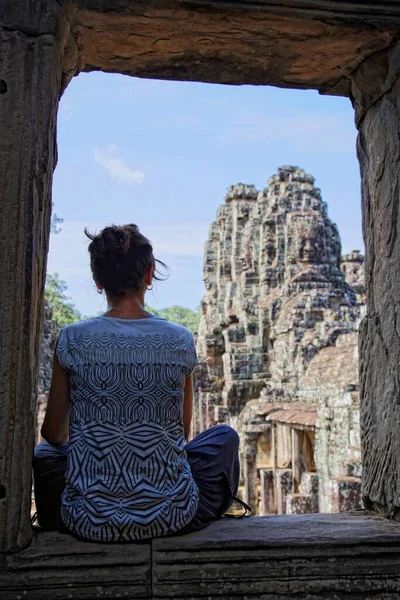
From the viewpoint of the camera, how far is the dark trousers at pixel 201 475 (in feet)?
9.27

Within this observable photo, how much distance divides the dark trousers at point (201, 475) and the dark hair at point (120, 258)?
2.37 feet

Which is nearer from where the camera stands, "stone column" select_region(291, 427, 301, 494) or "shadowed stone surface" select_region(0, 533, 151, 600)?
"shadowed stone surface" select_region(0, 533, 151, 600)

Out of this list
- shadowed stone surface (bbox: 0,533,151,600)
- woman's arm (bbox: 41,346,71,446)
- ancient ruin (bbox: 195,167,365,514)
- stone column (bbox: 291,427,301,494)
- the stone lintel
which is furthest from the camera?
stone column (bbox: 291,427,301,494)

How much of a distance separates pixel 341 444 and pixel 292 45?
30.4 ft

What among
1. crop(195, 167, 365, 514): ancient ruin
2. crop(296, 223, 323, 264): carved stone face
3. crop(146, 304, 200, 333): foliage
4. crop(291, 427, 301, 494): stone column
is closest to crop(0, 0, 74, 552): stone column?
crop(195, 167, 365, 514): ancient ruin

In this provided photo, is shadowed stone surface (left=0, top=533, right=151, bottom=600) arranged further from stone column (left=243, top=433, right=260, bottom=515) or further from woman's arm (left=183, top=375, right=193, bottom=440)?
stone column (left=243, top=433, right=260, bottom=515)

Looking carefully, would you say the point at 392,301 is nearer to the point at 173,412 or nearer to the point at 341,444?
the point at 173,412

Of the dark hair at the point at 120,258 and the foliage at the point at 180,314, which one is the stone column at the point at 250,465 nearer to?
the dark hair at the point at 120,258

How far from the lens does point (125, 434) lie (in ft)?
8.56

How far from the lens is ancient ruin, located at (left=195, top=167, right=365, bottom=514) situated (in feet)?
39.7

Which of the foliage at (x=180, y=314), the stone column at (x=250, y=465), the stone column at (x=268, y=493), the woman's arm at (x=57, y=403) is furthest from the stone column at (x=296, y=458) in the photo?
the foliage at (x=180, y=314)

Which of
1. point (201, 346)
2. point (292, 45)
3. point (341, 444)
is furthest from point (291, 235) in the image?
point (292, 45)

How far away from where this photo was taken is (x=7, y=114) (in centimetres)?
274

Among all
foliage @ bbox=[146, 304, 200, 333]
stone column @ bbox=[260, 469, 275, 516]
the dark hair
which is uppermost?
foliage @ bbox=[146, 304, 200, 333]
